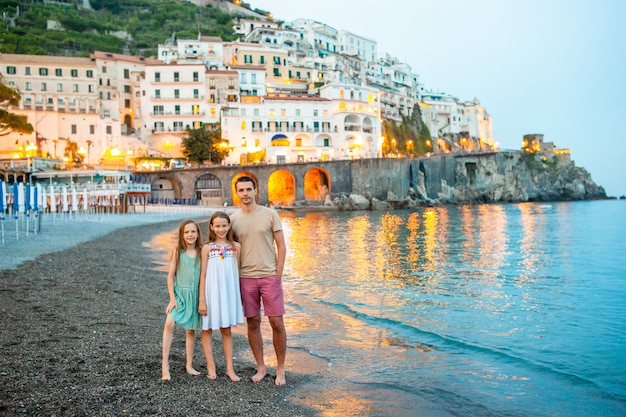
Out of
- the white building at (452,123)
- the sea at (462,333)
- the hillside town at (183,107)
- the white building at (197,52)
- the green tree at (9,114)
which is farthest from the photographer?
the white building at (452,123)

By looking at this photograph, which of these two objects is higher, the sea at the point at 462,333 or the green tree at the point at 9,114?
the green tree at the point at 9,114

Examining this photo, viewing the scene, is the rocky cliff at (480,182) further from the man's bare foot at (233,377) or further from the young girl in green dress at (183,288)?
the young girl in green dress at (183,288)

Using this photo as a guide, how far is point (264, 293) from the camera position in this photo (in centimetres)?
600

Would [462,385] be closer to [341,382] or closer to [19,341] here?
[341,382]

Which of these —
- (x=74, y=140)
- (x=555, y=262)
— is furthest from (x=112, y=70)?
(x=555, y=262)

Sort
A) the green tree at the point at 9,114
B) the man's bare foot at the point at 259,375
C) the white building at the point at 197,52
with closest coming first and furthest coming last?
1. the man's bare foot at the point at 259,375
2. the green tree at the point at 9,114
3. the white building at the point at 197,52

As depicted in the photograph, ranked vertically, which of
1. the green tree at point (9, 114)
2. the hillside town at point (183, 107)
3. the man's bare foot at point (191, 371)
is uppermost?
the hillside town at point (183, 107)

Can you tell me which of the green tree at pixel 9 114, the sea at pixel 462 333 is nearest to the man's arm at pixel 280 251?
the sea at pixel 462 333

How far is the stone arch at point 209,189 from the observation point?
66.3 metres

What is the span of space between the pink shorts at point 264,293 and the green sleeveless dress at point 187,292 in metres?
0.55

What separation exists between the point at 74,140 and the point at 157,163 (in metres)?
10.3

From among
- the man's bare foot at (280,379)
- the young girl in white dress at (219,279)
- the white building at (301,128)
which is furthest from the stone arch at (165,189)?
the young girl in white dress at (219,279)

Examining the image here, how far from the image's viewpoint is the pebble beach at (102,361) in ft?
16.4

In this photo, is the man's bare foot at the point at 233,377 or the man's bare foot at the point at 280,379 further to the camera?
the man's bare foot at the point at 280,379
